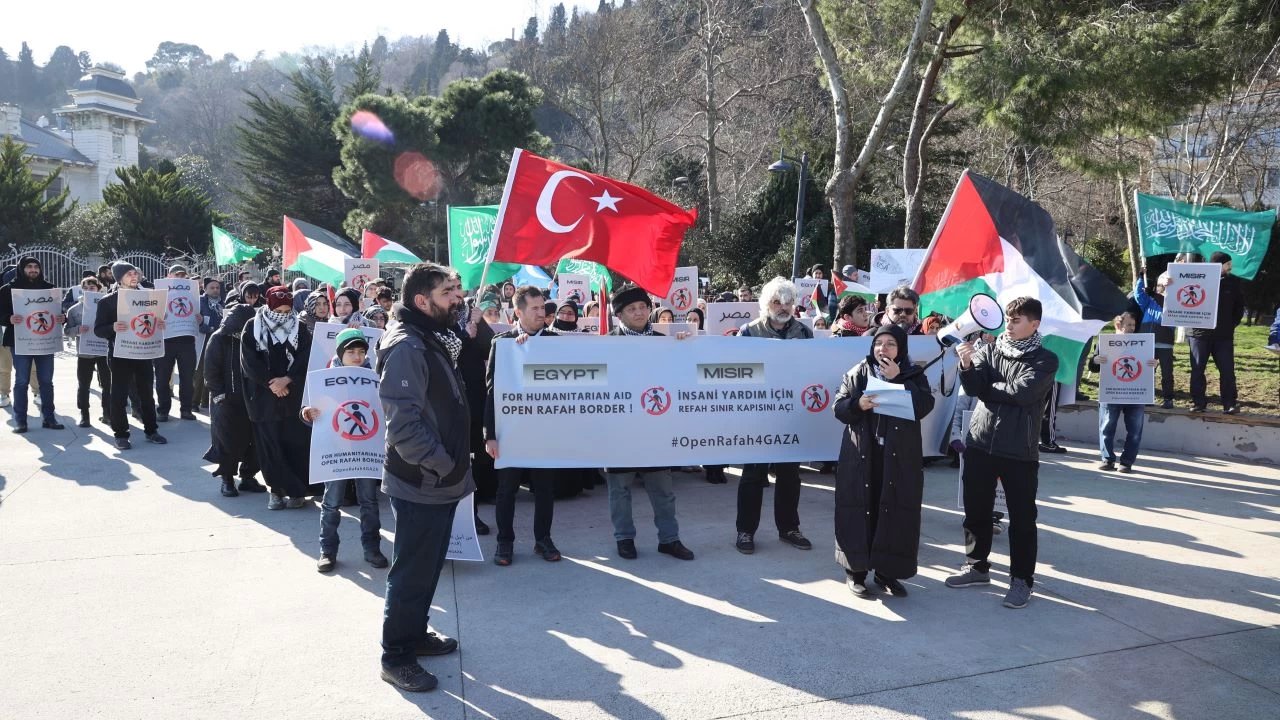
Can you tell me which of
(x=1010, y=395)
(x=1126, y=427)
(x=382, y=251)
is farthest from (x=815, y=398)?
(x=382, y=251)

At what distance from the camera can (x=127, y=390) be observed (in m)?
9.46

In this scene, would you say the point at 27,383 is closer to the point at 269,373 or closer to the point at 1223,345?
the point at 269,373

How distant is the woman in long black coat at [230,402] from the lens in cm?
709

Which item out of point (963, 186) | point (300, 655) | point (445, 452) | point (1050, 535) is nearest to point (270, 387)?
point (300, 655)

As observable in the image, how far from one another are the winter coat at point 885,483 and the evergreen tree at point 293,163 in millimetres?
38023

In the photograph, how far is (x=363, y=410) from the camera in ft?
19.2

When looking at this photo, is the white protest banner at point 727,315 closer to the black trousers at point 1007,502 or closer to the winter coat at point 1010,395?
the black trousers at point 1007,502

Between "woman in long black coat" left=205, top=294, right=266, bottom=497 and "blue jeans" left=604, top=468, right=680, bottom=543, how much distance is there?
10.6 feet

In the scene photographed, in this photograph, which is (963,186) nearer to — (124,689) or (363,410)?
(363,410)

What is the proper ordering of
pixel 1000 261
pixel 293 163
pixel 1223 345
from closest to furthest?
1. pixel 1000 261
2. pixel 1223 345
3. pixel 293 163

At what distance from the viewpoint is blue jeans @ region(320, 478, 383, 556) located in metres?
5.67

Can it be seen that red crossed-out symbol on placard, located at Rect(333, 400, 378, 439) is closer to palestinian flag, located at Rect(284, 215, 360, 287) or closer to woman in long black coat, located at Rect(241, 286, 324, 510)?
woman in long black coat, located at Rect(241, 286, 324, 510)

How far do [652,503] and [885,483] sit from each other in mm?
1583

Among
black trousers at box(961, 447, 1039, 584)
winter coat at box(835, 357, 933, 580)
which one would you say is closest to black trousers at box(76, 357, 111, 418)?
winter coat at box(835, 357, 933, 580)
